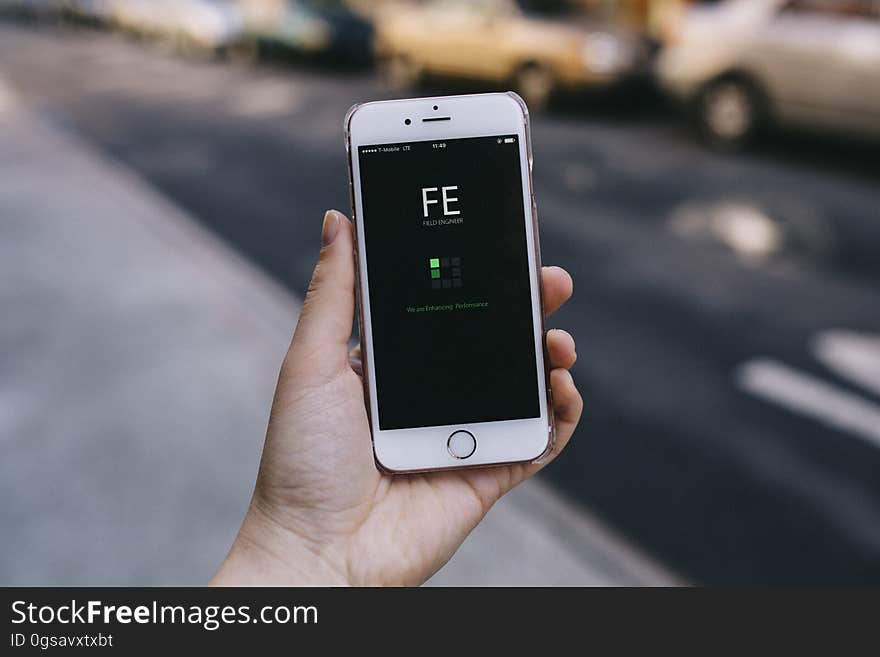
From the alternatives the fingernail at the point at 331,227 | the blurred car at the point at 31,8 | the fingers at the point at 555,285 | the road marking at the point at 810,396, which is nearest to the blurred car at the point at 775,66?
the road marking at the point at 810,396

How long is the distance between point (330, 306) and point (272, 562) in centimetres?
65

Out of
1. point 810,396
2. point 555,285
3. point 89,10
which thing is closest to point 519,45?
point 810,396

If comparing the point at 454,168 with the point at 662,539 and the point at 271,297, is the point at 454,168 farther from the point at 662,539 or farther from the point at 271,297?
the point at 271,297

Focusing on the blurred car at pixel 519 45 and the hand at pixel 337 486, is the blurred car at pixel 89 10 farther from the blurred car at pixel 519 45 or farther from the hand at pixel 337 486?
the hand at pixel 337 486

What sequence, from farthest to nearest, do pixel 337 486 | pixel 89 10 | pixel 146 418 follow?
pixel 89 10
pixel 146 418
pixel 337 486

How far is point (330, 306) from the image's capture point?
2.29 m

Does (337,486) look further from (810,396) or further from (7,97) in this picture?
(7,97)

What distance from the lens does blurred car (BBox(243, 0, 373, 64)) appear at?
14.8 meters

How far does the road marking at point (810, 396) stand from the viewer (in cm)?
443

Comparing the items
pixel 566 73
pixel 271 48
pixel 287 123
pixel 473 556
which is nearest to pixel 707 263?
pixel 473 556

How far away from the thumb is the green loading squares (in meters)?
0.22

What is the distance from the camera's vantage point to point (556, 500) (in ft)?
13.0

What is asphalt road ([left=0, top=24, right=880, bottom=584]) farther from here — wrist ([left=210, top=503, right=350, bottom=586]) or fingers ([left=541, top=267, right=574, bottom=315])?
wrist ([left=210, top=503, right=350, bottom=586])

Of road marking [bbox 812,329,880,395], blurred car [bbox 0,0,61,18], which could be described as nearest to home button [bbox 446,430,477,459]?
road marking [bbox 812,329,880,395]
